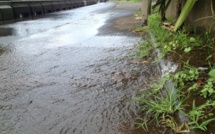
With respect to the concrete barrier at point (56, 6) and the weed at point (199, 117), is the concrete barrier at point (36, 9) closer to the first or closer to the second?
the concrete barrier at point (56, 6)

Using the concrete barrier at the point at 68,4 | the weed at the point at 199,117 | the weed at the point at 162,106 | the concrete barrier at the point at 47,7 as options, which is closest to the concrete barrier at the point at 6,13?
the concrete barrier at the point at 47,7

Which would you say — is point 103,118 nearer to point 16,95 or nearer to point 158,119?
point 158,119

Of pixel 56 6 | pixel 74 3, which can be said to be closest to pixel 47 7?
pixel 56 6

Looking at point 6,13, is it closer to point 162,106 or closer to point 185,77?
point 185,77

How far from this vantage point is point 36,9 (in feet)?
45.8

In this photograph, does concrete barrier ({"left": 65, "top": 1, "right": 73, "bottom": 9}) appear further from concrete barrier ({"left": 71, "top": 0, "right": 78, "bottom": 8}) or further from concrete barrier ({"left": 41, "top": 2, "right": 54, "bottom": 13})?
concrete barrier ({"left": 41, "top": 2, "right": 54, "bottom": 13})

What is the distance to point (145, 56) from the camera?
3.67 meters

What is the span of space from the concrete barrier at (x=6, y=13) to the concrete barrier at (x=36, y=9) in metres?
2.09

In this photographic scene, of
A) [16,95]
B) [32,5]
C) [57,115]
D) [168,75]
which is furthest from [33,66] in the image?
[32,5]

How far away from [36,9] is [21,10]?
1594 mm

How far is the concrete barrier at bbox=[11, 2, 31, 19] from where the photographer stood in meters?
11.9

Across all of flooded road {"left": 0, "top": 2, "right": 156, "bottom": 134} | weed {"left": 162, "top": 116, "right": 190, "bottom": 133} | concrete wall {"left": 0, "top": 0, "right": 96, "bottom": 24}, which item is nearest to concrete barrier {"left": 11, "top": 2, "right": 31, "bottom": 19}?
concrete wall {"left": 0, "top": 0, "right": 96, "bottom": 24}

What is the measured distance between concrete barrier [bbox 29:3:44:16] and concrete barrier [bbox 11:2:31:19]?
1.17ft

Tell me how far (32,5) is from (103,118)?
13.2 metres
